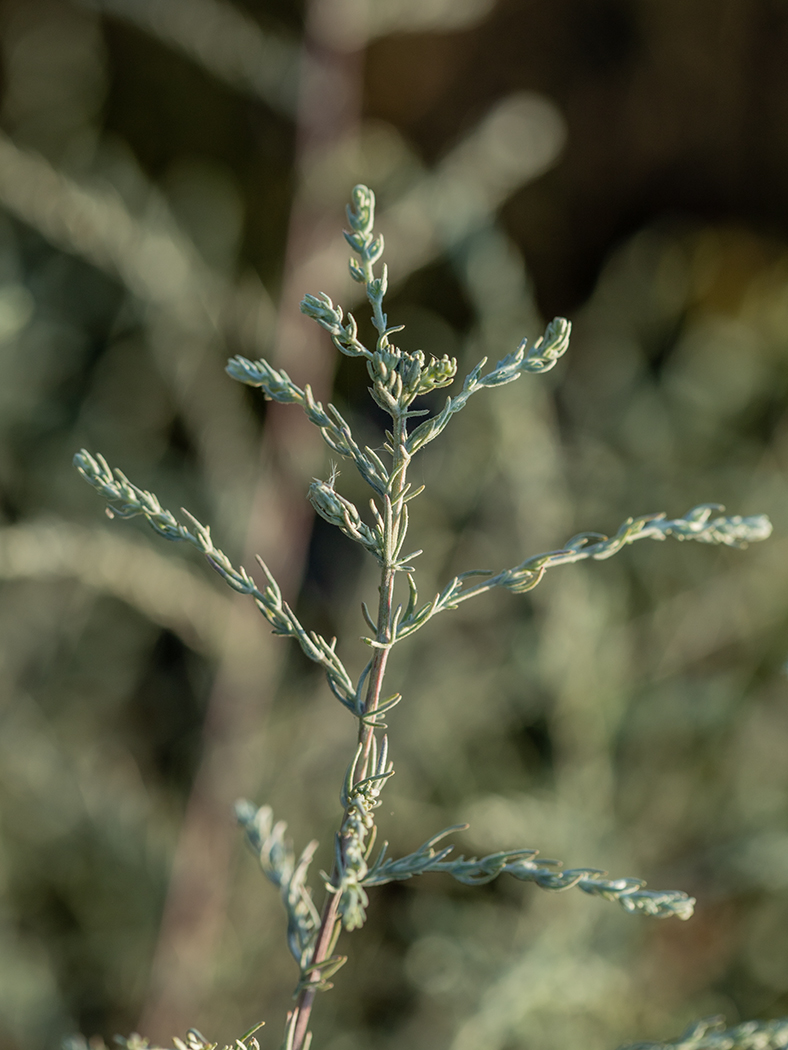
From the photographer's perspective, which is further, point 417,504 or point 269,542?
point 417,504

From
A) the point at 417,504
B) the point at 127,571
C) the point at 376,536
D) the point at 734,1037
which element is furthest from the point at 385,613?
the point at 417,504

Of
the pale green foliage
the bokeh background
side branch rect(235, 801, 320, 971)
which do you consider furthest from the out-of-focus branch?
the pale green foliage

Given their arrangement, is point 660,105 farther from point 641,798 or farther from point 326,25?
point 641,798

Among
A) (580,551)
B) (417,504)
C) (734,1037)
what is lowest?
(734,1037)

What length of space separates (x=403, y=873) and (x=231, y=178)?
3.86 ft

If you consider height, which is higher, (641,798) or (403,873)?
(641,798)

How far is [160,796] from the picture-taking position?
0.96m

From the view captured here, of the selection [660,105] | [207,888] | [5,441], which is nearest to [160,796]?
[207,888]

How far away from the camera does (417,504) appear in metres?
0.91

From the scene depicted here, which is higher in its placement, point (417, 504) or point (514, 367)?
point (417, 504)

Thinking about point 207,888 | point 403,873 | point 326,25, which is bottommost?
point 403,873

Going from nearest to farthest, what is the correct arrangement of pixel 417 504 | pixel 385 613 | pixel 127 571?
pixel 385 613, pixel 127 571, pixel 417 504

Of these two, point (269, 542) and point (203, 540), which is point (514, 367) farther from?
point (269, 542)

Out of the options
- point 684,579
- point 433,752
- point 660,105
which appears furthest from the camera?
point 660,105
